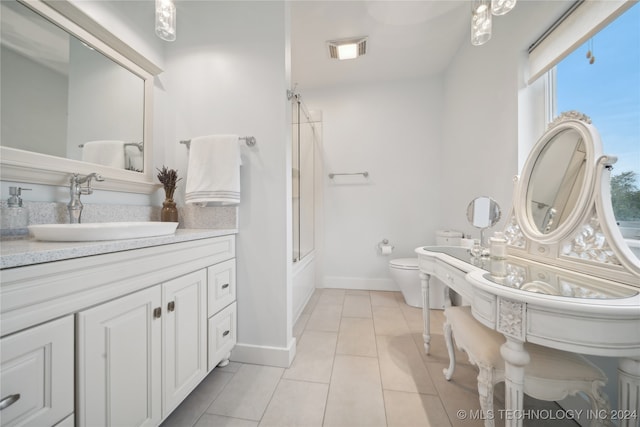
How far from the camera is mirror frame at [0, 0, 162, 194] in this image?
955mm

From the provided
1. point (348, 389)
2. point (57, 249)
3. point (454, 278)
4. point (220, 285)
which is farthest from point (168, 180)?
point (454, 278)

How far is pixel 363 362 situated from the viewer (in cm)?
150

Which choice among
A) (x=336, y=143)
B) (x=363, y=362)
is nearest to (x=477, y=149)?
(x=336, y=143)

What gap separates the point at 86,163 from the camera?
3.87 feet

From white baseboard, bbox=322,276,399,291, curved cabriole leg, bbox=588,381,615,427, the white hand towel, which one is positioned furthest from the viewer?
white baseboard, bbox=322,276,399,291

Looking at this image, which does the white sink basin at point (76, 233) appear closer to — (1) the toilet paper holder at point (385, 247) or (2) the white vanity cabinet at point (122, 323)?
(2) the white vanity cabinet at point (122, 323)

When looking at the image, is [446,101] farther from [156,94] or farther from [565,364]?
[156,94]

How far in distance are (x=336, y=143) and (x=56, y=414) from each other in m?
2.86

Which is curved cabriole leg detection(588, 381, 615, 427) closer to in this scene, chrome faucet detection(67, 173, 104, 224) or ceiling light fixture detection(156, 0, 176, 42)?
chrome faucet detection(67, 173, 104, 224)

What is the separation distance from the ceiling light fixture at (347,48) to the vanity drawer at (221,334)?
2341 millimetres

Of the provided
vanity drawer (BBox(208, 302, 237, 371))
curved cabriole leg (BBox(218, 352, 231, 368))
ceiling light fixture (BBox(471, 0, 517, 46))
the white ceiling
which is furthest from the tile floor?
the white ceiling

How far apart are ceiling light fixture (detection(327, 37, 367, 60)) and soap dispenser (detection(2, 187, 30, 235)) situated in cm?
231

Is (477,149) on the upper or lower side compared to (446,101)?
lower

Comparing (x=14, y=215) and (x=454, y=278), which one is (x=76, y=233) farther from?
(x=454, y=278)
